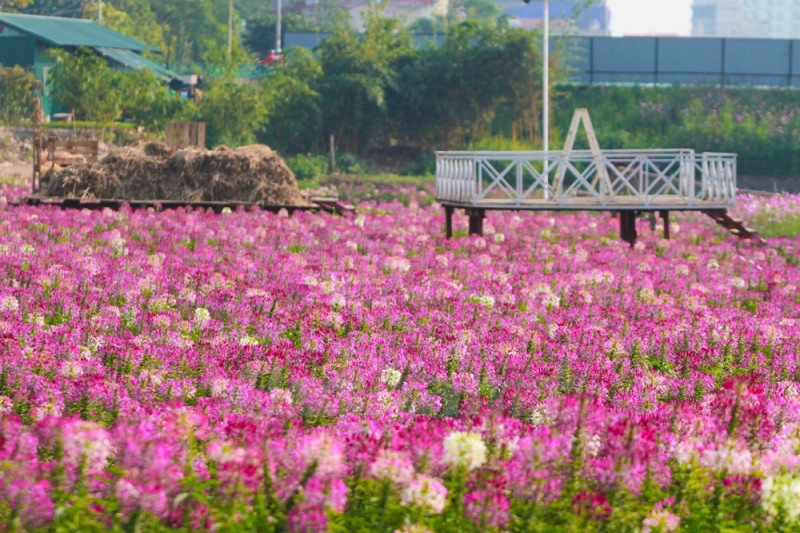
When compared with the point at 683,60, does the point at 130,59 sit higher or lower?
lower

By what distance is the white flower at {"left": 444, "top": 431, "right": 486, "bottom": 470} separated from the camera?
615 centimetres

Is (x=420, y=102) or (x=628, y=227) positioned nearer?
(x=628, y=227)

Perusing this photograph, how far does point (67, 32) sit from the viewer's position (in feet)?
192

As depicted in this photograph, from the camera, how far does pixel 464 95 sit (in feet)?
173

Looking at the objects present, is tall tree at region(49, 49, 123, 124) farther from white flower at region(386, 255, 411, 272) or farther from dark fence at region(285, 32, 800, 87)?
white flower at region(386, 255, 411, 272)

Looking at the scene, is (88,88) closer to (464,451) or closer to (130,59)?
(130,59)

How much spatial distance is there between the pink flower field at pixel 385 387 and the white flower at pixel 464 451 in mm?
11

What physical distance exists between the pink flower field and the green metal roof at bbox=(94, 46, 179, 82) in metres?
39.6

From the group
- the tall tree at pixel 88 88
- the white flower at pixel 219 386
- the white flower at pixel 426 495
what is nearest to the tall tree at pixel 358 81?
the tall tree at pixel 88 88

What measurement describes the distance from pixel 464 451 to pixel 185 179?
69.4 ft

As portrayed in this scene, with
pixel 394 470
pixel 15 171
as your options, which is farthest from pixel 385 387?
pixel 15 171

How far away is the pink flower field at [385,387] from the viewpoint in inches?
234

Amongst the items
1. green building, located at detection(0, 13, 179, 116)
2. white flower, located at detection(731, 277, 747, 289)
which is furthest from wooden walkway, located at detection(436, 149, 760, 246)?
green building, located at detection(0, 13, 179, 116)

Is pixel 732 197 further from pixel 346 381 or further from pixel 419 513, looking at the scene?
pixel 419 513
